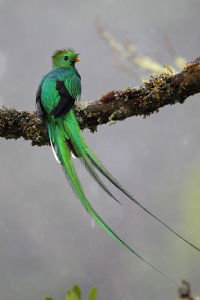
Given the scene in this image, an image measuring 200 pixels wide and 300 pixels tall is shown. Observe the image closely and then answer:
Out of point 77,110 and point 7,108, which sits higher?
point 7,108

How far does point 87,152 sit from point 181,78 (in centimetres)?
93

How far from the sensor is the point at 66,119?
3.30 m

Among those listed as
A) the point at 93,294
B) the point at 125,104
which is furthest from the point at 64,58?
the point at 93,294

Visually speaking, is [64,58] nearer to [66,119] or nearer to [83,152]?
[66,119]

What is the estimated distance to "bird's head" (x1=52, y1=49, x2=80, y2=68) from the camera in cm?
423

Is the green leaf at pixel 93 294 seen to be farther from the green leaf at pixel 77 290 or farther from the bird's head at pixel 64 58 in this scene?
the bird's head at pixel 64 58

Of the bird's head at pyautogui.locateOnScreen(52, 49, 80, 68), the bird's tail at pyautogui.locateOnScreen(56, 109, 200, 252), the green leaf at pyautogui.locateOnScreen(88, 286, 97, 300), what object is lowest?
the green leaf at pyautogui.locateOnScreen(88, 286, 97, 300)

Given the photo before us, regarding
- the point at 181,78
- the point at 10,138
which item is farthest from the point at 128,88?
the point at 10,138

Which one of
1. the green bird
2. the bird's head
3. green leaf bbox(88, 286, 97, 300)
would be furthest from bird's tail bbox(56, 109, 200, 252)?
the bird's head

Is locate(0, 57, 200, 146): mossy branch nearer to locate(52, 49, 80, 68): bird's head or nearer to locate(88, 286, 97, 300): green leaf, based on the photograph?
locate(52, 49, 80, 68): bird's head

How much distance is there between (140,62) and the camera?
3.36 metres

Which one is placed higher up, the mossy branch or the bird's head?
the bird's head

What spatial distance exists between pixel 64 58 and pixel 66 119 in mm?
1212

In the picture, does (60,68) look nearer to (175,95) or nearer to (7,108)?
(7,108)
